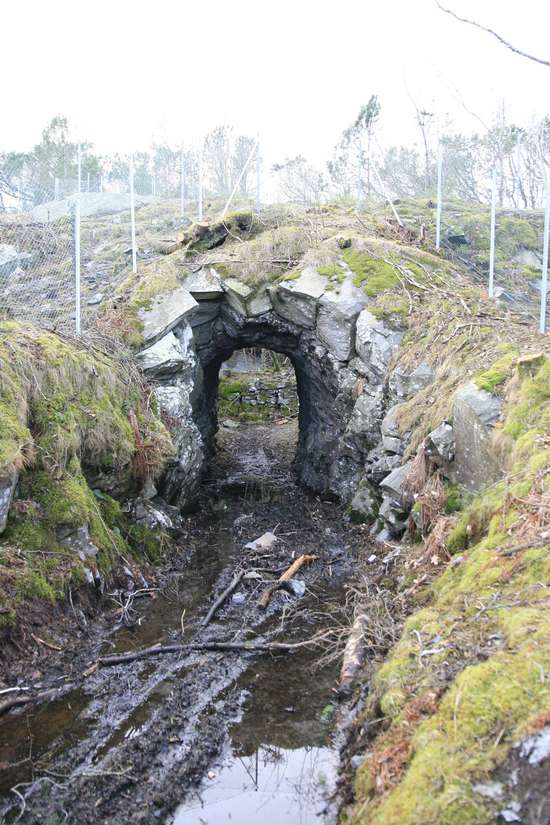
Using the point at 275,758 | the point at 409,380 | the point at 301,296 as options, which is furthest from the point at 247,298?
the point at 275,758

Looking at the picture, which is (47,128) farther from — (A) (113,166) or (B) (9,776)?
(B) (9,776)

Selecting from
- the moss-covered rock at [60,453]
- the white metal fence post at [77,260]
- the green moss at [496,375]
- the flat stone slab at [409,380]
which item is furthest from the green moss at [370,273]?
the white metal fence post at [77,260]

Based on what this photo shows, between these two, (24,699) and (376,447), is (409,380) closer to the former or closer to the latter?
(376,447)

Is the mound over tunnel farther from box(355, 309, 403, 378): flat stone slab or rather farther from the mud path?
the mud path

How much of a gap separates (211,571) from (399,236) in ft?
28.9

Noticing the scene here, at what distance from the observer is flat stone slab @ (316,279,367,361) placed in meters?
10.9

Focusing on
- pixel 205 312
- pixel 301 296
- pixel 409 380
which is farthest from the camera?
pixel 205 312

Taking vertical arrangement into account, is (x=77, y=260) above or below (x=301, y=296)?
above

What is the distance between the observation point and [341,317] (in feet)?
36.0

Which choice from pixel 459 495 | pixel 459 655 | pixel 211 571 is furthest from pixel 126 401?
pixel 459 655

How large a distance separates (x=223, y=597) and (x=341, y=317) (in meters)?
5.85

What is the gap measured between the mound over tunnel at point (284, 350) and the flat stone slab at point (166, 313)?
0.7 inches

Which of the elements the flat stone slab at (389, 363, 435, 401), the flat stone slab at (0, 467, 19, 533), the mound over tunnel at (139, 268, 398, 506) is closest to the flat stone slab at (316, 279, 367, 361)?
the mound over tunnel at (139, 268, 398, 506)

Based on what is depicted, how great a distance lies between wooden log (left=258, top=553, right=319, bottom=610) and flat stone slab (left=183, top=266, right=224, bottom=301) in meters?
5.69
